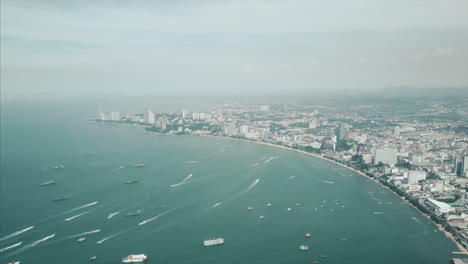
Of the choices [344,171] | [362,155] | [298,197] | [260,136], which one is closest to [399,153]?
[362,155]

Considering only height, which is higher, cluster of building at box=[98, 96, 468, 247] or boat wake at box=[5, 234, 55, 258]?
cluster of building at box=[98, 96, 468, 247]

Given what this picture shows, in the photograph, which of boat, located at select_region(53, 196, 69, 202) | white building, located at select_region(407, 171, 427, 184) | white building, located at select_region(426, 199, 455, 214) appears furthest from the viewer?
white building, located at select_region(407, 171, 427, 184)

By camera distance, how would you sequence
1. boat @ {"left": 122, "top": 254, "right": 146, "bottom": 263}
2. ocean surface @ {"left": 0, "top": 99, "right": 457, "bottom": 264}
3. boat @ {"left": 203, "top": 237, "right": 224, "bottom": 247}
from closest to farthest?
1. boat @ {"left": 122, "top": 254, "right": 146, "bottom": 263}
2. ocean surface @ {"left": 0, "top": 99, "right": 457, "bottom": 264}
3. boat @ {"left": 203, "top": 237, "right": 224, "bottom": 247}

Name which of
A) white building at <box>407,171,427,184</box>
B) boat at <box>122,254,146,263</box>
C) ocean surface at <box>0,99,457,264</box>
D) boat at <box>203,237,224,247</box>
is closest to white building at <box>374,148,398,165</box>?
ocean surface at <box>0,99,457,264</box>

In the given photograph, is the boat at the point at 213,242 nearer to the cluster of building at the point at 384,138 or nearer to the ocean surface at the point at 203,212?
the ocean surface at the point at 203,212

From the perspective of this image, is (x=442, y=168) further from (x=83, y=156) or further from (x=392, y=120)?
(x=83, y=156)

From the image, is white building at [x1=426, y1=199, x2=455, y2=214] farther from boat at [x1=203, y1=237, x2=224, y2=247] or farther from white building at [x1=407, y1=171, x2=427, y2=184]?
boat at [x1=203, y1=237, x2=224, y2=247]
